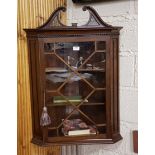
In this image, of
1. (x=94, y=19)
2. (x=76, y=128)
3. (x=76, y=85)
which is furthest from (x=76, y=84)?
(x=94, y=19)

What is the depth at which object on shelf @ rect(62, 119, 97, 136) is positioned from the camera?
1257 mm

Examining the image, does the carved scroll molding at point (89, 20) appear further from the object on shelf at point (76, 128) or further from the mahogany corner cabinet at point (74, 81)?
the object on shelf at point (76, 128)

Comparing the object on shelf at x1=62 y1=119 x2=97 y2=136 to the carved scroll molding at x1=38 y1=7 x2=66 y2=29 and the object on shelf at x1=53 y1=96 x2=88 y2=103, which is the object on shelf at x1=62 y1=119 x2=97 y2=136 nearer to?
the object on shelf at x1=53 y1=96 x2=88 y2=103

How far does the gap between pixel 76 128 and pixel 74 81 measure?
9.4 inches

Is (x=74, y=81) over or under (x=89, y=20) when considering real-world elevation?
under

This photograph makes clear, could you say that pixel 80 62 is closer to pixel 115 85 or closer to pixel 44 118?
pixel 115 85

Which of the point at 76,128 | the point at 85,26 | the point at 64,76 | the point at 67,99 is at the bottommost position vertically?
the point at 76,128

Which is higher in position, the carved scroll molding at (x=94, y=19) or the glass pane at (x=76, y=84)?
the carved scroll molding at (x=94, y=19)

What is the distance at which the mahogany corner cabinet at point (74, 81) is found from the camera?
119 cm

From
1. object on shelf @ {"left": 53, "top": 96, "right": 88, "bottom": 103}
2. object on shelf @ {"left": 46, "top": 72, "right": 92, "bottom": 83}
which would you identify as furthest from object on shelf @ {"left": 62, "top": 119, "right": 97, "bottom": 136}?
object on shelf @ {"left": 46, "top": 72, "right": 92, "bottom": 83}

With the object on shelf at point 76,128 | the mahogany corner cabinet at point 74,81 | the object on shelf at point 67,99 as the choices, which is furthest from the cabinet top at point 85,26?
the object on shelf at point 76,128

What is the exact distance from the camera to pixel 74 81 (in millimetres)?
1244

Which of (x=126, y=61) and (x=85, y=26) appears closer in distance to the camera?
(x=85, y=26)
